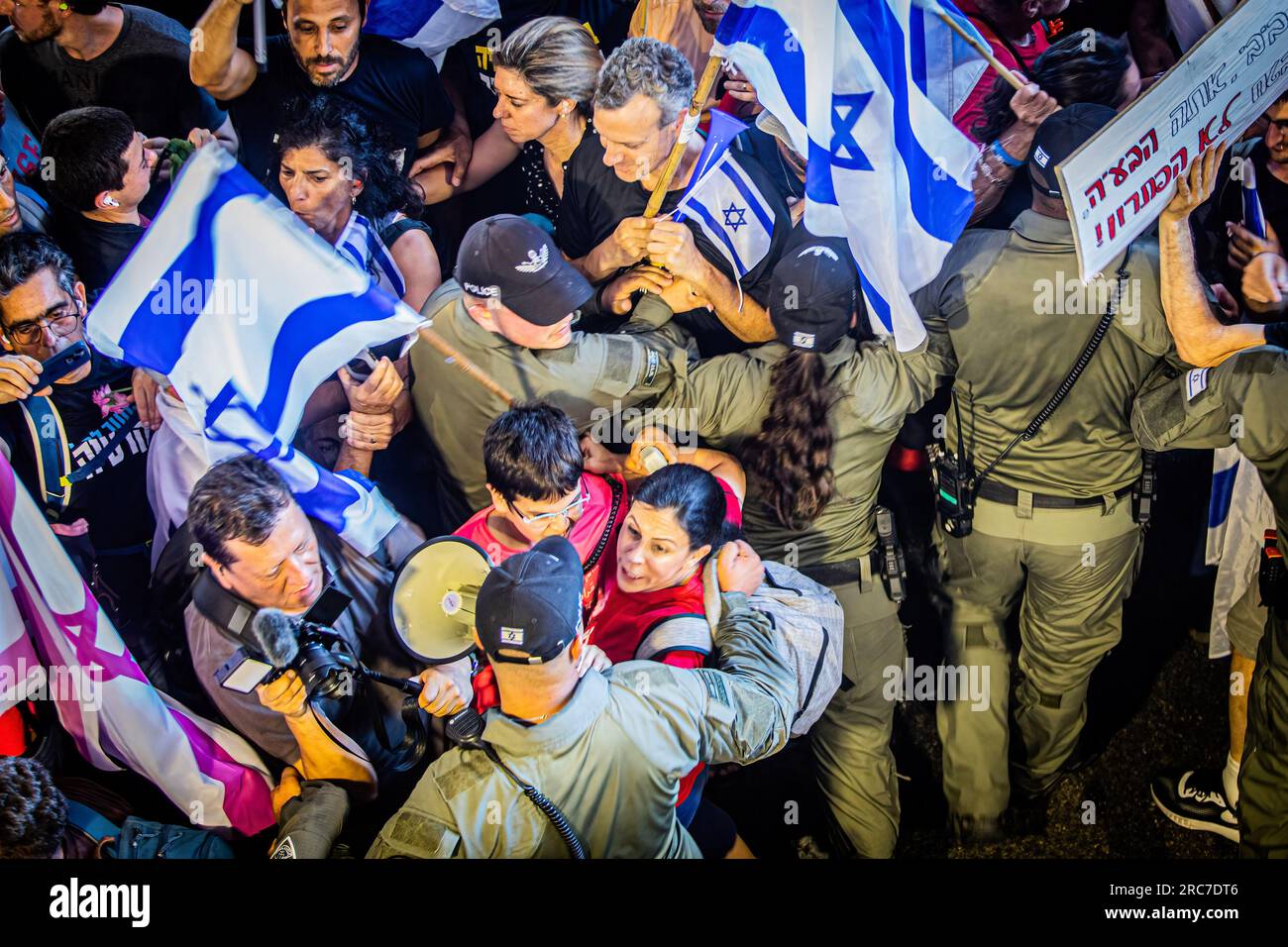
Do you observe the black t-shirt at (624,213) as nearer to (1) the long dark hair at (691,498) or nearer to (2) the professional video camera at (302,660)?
(1) the long dark hair at (691,498)

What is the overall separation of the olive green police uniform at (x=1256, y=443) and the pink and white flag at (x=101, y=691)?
2.82 meters

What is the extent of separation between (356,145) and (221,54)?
453 mm

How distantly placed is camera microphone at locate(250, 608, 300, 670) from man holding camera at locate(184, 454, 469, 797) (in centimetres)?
2

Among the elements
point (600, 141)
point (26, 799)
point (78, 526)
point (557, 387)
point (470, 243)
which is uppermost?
point (600, 141)

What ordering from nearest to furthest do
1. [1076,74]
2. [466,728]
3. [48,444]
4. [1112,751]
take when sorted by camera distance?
[466,728] → [1076,74] → [48,444] → [1112,751]

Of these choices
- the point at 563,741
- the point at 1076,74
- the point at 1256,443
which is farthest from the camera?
the point at 1256,443

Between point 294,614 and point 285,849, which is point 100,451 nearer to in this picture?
point 294,614

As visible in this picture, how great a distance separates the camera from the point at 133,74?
11.1ft

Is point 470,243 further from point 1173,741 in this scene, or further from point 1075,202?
point 1173,741

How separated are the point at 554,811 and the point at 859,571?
1130 millimetres

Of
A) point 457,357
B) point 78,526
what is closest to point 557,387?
point 457,357

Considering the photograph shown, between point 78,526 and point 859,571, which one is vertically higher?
point 78,526

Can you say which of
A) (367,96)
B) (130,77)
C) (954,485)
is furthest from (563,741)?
(130,77)

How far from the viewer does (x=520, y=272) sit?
332cm
